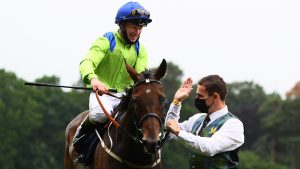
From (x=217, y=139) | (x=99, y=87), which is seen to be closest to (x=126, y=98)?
(x=99, y=87)

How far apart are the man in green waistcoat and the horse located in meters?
0.27

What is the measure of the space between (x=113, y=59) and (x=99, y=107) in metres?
0.67

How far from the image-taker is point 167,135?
30.1 feet

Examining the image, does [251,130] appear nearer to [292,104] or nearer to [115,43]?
[292,104]

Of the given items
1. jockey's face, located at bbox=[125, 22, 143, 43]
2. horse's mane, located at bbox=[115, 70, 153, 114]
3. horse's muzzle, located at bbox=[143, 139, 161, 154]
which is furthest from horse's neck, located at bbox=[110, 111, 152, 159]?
jockey's face, located at bbox=[125, 22, 143, 43]

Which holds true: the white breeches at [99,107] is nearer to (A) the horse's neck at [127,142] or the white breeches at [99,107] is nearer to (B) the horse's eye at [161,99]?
(A) the horse's neck at [127,142]

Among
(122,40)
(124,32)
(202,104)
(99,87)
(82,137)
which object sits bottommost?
(82,137)

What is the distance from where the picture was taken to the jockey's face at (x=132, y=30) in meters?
10.0

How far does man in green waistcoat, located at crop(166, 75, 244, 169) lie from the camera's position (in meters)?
8.98

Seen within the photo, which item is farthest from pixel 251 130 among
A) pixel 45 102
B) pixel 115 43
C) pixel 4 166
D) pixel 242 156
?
pixel 115 43

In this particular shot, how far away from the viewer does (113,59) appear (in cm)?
1023

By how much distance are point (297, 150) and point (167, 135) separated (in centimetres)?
8318

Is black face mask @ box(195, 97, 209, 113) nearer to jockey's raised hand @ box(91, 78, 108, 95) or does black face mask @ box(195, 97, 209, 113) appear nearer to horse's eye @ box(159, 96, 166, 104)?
horse's eye @ box(159, 96, 166, 104)

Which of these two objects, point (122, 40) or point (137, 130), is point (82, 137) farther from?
point (137, 130)
